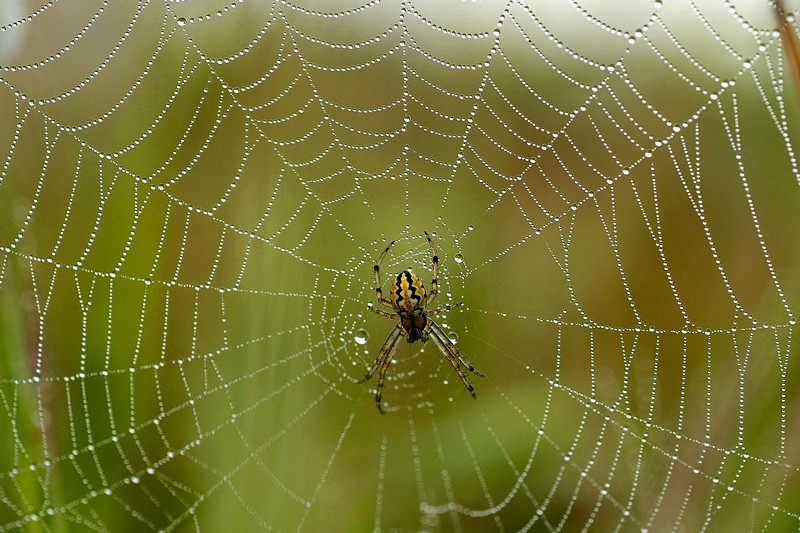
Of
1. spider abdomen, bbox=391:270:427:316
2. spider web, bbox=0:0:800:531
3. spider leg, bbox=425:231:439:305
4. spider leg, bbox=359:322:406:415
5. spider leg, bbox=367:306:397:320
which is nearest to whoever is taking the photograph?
spider web, bbox=0:0:800:531

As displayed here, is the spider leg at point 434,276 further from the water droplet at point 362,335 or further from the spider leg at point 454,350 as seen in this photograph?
the water droplet at point 362,335

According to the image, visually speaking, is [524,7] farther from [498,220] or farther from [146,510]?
[146,510]

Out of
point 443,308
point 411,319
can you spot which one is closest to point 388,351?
point 411,319

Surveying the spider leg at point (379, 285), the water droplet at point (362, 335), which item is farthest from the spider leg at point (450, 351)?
the water droplet at point (362, 335)

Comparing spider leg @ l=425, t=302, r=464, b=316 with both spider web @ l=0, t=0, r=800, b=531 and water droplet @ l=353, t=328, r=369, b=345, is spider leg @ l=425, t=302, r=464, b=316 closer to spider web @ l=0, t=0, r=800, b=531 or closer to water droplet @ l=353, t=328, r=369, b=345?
spider web @ l=0, t=0, r=800, b=531

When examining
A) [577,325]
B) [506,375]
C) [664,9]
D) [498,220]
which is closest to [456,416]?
[506,375]

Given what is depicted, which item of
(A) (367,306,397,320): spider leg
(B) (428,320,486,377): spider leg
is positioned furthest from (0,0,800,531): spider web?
(A) (367,306,397,320): spider leg
